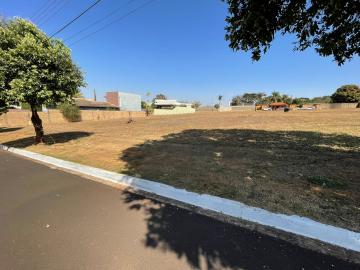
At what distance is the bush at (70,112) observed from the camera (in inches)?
1235

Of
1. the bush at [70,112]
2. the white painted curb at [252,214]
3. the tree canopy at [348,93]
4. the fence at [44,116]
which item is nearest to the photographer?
the white painted curb at [252,214]

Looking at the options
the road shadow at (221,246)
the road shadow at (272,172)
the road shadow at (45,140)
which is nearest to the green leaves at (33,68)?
the road shadow at (45,140)

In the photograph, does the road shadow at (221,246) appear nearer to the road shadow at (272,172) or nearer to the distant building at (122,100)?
the road shadow at (272,172)

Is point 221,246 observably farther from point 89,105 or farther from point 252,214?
point 89,105

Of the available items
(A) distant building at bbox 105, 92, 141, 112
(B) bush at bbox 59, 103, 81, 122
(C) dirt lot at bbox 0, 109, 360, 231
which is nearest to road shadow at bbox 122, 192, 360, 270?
(C) dirt lot at bbox 0, 109, 360, 231

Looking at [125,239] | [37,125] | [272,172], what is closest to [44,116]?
[37,125]

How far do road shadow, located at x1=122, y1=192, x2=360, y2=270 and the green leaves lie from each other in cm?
883

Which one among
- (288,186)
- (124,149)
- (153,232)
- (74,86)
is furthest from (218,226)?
(74,86)

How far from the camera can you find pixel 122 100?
59.6 meters

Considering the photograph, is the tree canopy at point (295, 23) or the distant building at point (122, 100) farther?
the distant building at point (122, 100)

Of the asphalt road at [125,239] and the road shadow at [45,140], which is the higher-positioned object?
the asphalt road at [125,239]

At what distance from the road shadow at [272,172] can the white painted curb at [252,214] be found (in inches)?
7.6

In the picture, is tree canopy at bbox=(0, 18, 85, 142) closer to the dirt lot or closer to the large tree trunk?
the large tree trunk

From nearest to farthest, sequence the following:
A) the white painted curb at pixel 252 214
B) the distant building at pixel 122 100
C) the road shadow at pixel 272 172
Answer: the white painted curb at pixel 252 214 → the road shadow at pixel 272 172 → the distant building at pixel 122 100
